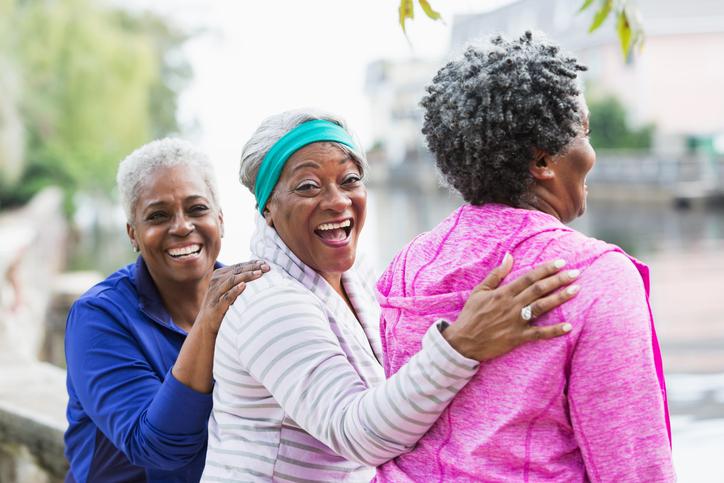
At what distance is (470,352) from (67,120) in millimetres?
17931

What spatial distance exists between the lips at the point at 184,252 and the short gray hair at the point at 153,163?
0.21m

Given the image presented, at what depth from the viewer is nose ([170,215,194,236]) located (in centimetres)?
247

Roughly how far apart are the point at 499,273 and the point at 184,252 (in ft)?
4.51

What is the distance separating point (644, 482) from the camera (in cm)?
132

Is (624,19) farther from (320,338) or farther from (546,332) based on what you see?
(320,338)

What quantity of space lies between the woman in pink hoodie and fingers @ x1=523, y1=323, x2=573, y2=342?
17mm

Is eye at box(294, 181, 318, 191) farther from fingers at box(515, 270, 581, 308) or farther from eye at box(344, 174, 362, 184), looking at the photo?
fingers at box(515, 270, 581, 308)

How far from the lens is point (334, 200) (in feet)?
6.18

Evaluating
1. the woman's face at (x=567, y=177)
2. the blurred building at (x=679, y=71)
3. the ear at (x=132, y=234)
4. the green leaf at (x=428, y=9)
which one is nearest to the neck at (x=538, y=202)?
the woman's face at (x=567, y=177)

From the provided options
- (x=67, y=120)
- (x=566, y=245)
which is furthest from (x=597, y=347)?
(x=67, y=120)

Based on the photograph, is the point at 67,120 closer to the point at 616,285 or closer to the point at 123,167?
the point at 123,167

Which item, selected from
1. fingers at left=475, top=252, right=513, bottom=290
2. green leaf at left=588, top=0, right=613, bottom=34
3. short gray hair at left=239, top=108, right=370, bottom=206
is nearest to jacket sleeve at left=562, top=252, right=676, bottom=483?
fingers at left=475, top=252, right=513, bottom=290

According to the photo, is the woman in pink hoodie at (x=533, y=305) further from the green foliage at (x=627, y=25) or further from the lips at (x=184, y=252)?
the lips at (x=184, y=252)

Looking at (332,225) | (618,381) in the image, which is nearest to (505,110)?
(618,381)
